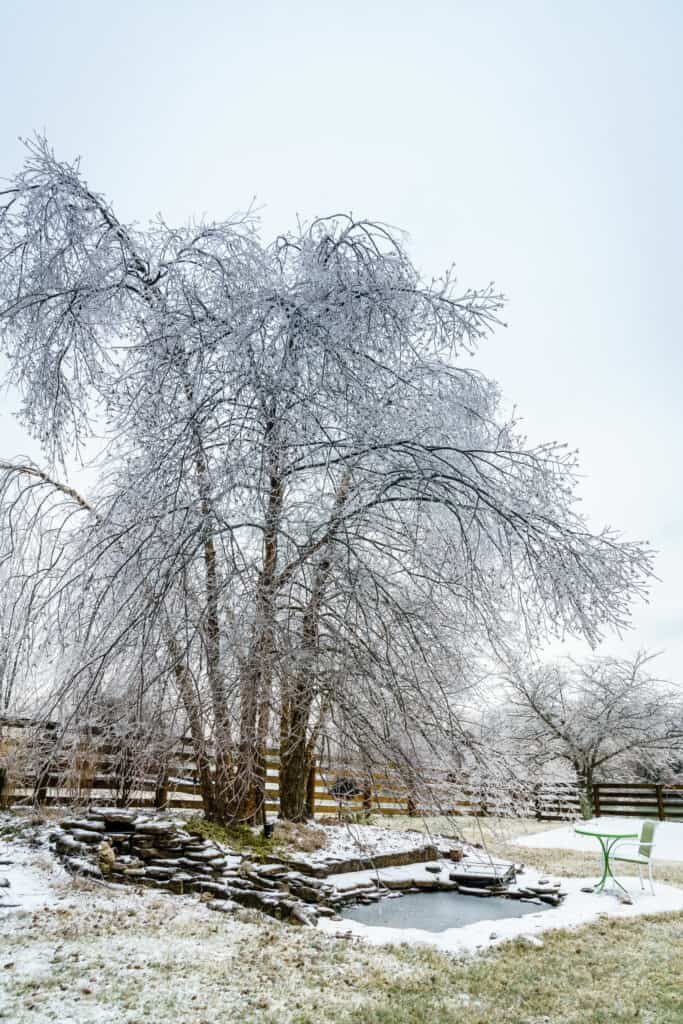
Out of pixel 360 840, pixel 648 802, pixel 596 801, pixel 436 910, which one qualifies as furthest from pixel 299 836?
pixel 648 802

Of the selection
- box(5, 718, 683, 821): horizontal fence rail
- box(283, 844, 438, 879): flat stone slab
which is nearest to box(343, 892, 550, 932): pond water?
box(283, 844, 438, 879): flat stone slab

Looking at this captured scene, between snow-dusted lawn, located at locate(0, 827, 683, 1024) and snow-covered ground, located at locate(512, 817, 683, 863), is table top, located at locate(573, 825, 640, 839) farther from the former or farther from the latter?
snow-covered ground, located at locate(512, 817, 683, 863)

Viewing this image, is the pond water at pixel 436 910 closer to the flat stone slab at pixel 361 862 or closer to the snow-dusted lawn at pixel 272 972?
the flat stone slab at pixel 361 862

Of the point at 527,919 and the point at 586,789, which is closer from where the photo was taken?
the point at 527,919

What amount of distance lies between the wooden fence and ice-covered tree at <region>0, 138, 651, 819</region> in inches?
483

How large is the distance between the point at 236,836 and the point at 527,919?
2909mm

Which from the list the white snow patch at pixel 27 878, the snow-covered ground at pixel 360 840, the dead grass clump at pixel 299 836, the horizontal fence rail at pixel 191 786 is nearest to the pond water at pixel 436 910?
the snow-covered ground at pixel 360 840

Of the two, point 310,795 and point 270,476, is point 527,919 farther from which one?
point 270,476

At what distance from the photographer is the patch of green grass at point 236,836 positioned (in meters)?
6.68

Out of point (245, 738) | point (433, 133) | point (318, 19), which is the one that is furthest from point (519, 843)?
point (318, 19)

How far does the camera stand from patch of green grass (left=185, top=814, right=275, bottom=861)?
6.68 m

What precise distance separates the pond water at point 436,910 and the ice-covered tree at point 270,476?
7.88 feet

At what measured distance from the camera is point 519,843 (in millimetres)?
11766

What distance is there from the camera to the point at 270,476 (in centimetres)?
415
